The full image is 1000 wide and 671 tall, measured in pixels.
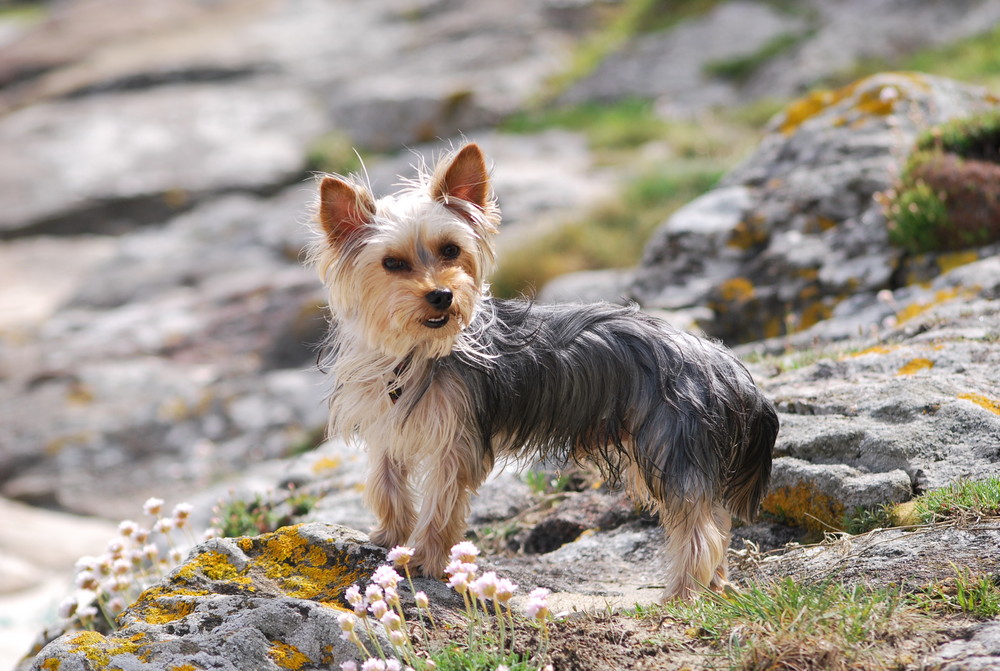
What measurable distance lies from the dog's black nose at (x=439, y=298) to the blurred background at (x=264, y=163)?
288 cm

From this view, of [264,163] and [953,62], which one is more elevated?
[953,62]

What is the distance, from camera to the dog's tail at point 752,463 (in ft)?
15.5

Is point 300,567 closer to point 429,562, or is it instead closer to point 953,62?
point 429,562

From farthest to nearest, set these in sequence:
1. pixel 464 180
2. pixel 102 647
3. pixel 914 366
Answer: pixel 914 366 < pixel 464 180 < pixel 102 647

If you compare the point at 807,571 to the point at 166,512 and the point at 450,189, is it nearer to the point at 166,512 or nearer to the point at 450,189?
the point at 450,189

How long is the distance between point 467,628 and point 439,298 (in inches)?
58.2

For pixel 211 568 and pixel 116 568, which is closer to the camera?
pixel 211 568

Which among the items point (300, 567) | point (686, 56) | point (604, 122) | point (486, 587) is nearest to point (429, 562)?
point (300, 567)

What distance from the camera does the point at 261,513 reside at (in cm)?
654

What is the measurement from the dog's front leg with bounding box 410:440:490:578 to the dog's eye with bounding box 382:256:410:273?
2.89 feet

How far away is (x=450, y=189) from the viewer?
16.0ft

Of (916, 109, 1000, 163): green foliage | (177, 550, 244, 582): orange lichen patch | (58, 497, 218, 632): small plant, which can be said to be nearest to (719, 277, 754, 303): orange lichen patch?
(916, 109, 1000, 163): green foliage

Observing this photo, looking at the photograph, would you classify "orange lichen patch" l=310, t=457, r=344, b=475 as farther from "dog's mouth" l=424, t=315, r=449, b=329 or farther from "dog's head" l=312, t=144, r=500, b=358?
"dog's mouth" l=424, t=315, r=449, b=329

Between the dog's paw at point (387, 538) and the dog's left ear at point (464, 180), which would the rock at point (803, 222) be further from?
the dog's paw at point (387, 538)
